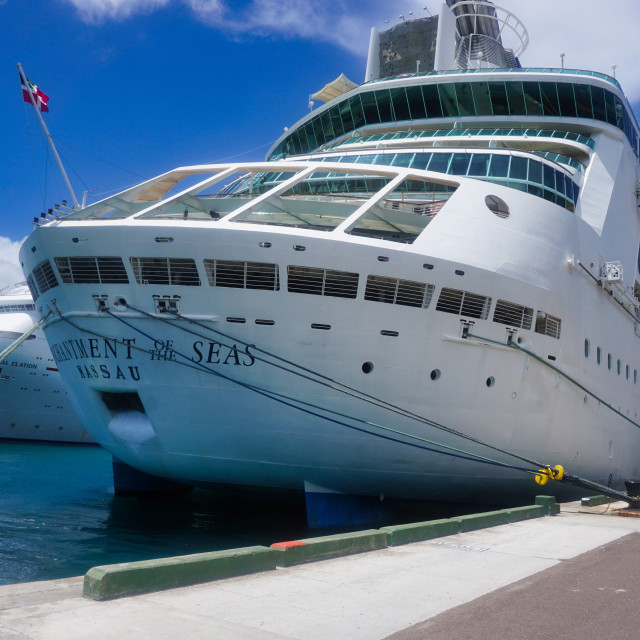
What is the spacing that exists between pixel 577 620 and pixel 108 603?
4411 millimetres

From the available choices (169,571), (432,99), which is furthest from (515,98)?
(169,571)

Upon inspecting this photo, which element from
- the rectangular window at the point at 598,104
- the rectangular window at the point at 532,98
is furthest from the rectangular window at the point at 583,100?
the rectangular window at the point at 532,98

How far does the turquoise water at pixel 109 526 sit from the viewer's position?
12625 mm

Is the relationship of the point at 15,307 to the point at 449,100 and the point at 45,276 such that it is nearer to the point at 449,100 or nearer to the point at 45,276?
the point at 45,276

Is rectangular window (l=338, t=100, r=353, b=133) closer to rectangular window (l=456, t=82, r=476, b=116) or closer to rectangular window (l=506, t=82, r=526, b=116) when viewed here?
rectangular window (l=456, t=82, r=476, b=116)

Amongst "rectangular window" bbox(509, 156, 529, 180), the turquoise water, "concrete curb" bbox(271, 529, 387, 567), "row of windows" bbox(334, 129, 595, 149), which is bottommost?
the turquoise water

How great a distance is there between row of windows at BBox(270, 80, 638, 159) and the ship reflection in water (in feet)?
48.2

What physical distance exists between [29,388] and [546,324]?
118 feet

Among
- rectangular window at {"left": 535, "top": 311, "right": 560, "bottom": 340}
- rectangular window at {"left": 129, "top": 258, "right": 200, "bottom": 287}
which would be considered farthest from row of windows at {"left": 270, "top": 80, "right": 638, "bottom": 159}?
rectangular window at {"left": 129, "top": 258, "right": 200, "bottom": 287}

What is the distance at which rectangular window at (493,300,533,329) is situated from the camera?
1448cm

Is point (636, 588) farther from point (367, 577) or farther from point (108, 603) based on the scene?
point (108, 603)

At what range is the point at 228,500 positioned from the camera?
1941 cm

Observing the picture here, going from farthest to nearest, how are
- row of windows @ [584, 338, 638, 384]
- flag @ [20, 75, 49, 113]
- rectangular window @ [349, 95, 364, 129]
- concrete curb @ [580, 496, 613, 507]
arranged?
1. rectangular window @ [349, 95, 364, 129]
2. flag @ [20, 75, 49, 113]
3. row of windows @ [584, 338, 638, 384]
4. concrete curb @ [580, 496, 613, 507]

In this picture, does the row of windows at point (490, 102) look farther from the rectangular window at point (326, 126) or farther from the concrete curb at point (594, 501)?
the concrete curb at point (594, 501)
